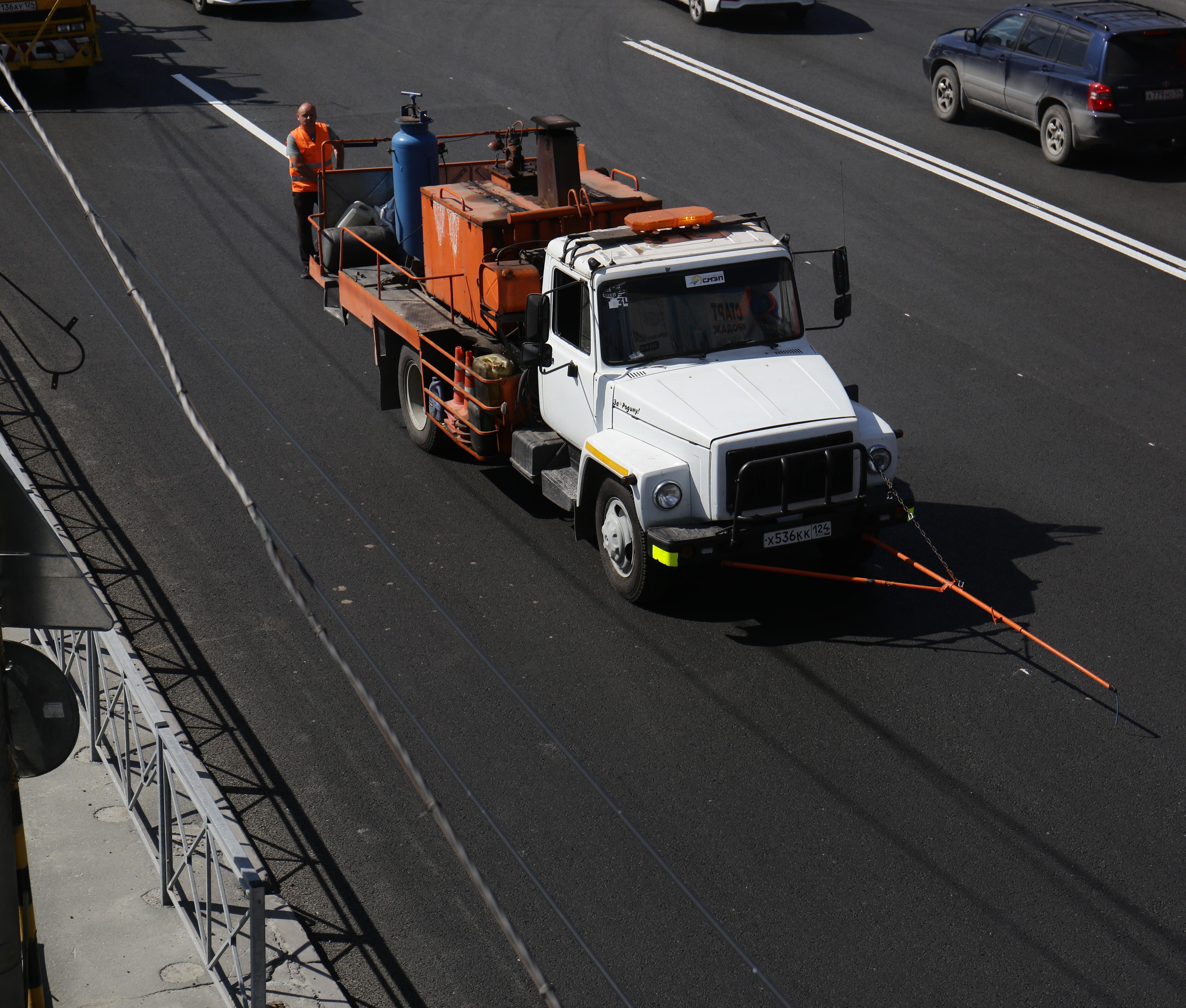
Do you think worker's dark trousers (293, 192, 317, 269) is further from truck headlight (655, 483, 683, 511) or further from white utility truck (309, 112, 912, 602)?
truck headlight (655, 483, 683, 511)

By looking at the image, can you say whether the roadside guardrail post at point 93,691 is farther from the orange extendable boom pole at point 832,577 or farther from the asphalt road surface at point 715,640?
the orange extendable boom pole at point 832,577

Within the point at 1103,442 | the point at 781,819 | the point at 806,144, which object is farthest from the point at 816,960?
the point at 806,144

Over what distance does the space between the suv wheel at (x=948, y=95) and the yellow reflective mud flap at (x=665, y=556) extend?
13.9 m

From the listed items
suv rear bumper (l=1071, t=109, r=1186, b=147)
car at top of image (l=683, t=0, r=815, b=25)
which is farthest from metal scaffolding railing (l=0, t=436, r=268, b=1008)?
car at top of image (l=683, t=0, r=815, b=25)

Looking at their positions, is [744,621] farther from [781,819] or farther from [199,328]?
[199,328]

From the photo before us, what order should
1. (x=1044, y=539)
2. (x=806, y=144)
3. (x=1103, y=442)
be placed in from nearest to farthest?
1. (x=1044, y=539)
2. (x=1103, y=442)
3. (x=806, y=144)

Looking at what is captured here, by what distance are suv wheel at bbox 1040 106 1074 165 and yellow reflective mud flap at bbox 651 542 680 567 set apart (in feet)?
40.5

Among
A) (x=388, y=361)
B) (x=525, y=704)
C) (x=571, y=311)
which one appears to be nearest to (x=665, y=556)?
(x=525, y=704)

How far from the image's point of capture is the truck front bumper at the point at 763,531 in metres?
8.64

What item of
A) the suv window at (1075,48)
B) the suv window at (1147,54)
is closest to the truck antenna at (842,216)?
the suv window at (1075,48)

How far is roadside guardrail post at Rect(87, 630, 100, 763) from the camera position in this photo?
7.03 m

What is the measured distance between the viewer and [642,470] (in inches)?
347

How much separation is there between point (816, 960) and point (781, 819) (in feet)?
3.42

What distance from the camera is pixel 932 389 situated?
1269cm
